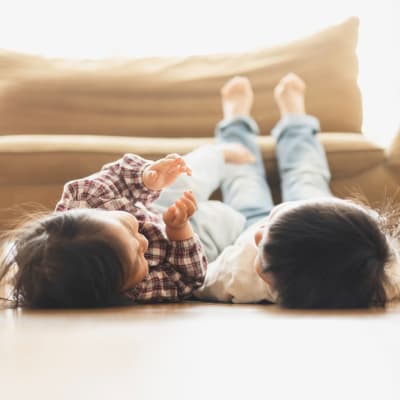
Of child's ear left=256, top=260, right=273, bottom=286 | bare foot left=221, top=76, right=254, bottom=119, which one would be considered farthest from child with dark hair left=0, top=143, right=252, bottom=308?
bare foot left=221, top=76, right=254, bottom=119

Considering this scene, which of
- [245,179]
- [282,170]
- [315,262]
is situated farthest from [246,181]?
[315,262]

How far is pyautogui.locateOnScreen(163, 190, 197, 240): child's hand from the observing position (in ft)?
3.02

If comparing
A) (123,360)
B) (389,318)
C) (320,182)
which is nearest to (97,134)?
(320,182)

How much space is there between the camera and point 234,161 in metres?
1.59

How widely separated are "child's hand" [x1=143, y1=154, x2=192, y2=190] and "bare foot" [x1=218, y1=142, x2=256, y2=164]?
53 centimetres

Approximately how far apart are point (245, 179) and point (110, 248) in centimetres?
79

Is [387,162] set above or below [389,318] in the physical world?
above

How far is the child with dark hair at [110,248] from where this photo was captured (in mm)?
780

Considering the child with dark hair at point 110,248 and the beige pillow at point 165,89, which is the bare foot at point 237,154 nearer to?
the beige pillow at point 165,89

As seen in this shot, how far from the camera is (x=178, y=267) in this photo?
996 mm

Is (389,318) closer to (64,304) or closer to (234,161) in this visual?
(64,304)

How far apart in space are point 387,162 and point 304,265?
91 centimetres

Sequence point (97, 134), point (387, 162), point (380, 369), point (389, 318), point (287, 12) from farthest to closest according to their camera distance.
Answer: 1. point (287, 12)
2. point (97, 134)
3. point (387, 162)
4. point (389, 318)
5. point (380, 369)

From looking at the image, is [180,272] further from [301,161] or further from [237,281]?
[301,161]
